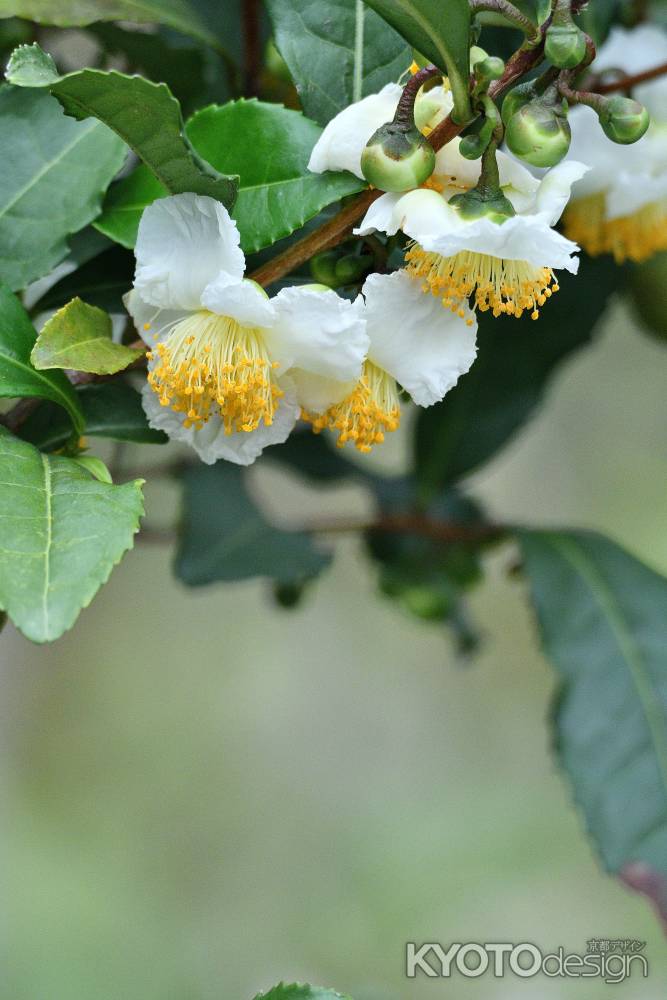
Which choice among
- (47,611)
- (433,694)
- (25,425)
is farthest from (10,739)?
(47,611)

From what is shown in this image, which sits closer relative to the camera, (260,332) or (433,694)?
(260,332)

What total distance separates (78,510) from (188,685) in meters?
2.00

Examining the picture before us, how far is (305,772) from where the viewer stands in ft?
8.06

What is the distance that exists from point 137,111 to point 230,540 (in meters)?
0.54

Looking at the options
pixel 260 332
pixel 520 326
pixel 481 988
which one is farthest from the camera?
pixel 481 988

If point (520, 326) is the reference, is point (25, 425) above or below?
above

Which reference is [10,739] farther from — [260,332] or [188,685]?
[260,332]

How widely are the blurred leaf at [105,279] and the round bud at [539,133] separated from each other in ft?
0.88

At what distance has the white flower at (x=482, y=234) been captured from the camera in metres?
0.48

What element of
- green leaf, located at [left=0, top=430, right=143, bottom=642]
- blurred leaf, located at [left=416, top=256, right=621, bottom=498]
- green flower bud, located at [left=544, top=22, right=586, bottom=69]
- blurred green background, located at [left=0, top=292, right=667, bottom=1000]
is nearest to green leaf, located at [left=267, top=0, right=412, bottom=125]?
green flower bud, located at [left=544, top=22, right=586, bottom=69]

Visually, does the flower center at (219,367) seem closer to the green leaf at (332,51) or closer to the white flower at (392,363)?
the white flower at (392,363)

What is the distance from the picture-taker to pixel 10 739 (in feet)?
8.04

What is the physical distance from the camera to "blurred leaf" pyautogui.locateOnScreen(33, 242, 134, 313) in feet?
2.17

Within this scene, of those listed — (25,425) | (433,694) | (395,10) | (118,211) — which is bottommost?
(433,694)
